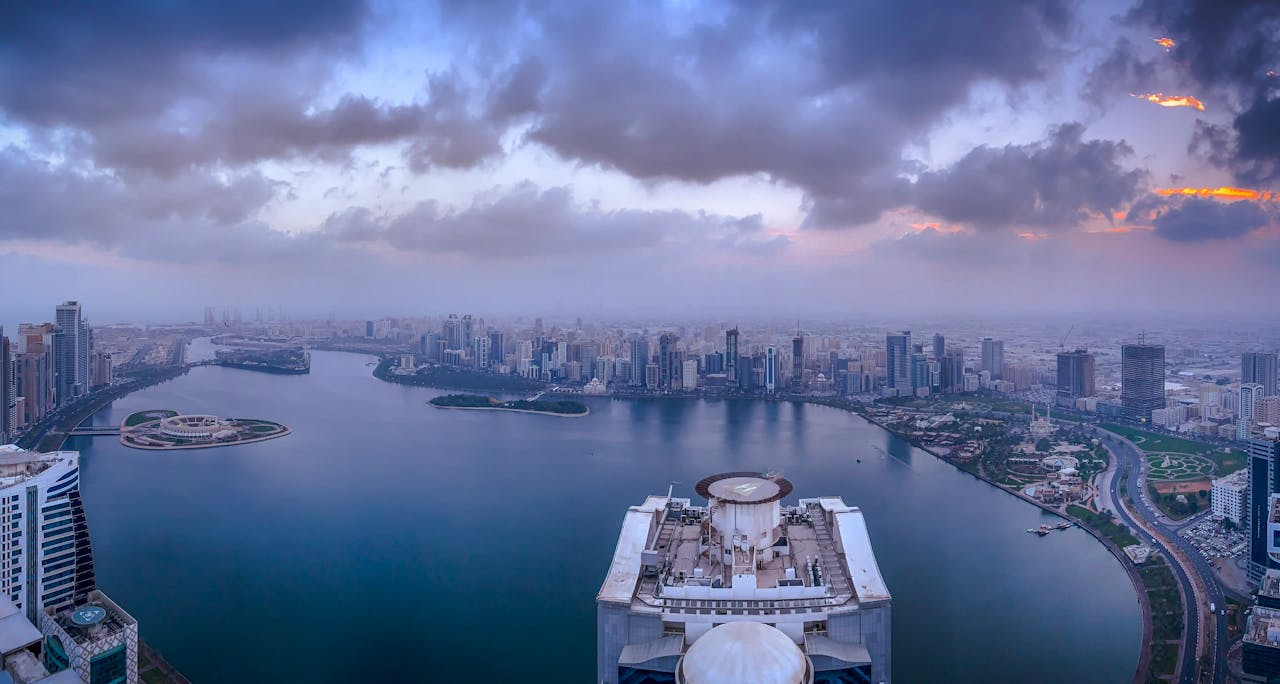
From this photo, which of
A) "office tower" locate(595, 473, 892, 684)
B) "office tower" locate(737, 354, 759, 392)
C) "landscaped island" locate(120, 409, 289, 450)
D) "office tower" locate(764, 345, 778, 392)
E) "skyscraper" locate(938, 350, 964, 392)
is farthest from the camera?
"office tower" locate(737, 354, 759, 392)

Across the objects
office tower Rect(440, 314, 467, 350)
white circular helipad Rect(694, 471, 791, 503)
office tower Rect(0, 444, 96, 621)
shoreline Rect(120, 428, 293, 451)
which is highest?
office tower Rect(440, 314, 467, 350)

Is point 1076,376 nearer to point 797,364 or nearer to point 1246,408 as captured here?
point 1246,408

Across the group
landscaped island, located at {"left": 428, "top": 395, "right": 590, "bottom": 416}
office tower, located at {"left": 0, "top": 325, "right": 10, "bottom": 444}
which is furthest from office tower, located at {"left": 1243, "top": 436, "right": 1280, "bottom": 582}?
office tower, located at {"left": 0, "top": 325, "right": 10, "bottom": 444}

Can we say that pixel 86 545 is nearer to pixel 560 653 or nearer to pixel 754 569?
pixel 560 653

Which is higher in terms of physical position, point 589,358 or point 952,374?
point 589,358

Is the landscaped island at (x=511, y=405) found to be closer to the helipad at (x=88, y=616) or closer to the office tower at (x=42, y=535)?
the office tower at (x=42, y=535)

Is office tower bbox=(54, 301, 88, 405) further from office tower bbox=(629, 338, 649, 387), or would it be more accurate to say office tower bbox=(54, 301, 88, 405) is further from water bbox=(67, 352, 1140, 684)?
office tower bbox=(629, 338, 649, 387)

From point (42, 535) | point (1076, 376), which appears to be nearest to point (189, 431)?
point (42, 535)

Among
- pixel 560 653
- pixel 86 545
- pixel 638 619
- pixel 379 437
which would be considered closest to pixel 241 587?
pixel 86 545
